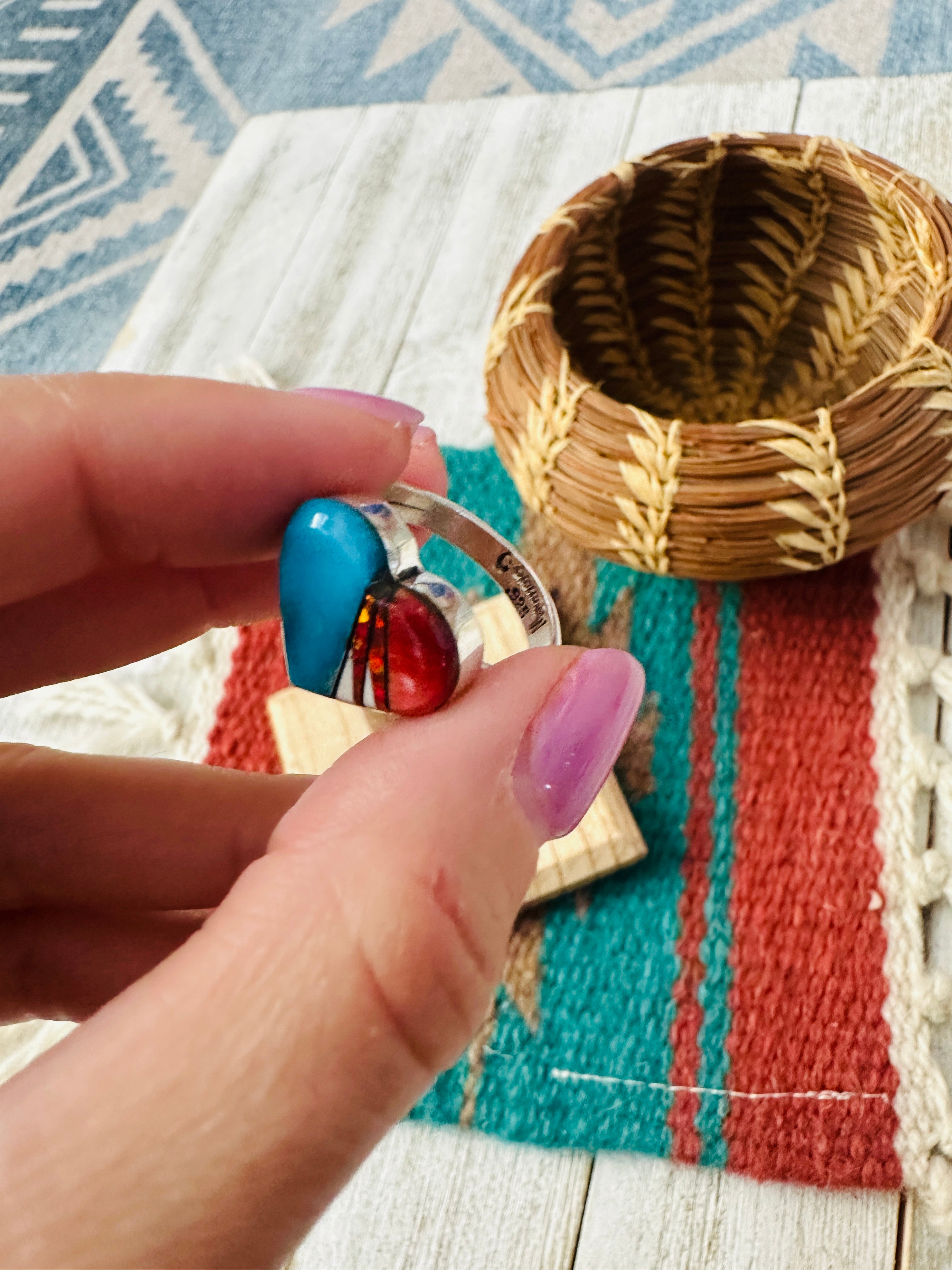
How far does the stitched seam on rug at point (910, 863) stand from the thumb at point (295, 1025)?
8.5 inches

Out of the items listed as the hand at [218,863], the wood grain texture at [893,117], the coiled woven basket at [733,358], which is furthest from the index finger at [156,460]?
the wood grain texture at [893,117]

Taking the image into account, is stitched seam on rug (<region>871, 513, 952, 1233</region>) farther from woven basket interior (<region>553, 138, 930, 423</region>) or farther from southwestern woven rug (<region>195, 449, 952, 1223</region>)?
woven basket interior (<region>553, 138, 930, 423</region>)

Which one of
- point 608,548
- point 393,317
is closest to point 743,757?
point 608,548

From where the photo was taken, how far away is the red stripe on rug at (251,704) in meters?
0.53

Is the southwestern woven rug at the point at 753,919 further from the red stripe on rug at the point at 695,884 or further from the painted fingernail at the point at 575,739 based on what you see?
the painted fingernail at the point at 575,739

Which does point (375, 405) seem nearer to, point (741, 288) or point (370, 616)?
point (370, 616)

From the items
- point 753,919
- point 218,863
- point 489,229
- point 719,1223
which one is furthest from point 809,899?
point 489,229

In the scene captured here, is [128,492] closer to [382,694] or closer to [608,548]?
[382,694]

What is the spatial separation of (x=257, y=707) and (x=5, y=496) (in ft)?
0.87

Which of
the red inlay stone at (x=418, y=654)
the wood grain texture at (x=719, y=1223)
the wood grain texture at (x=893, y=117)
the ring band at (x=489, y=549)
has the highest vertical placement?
the red inlay stone at (x=418, y=654)

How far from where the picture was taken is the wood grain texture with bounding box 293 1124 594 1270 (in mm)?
414

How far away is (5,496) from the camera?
0.29 m

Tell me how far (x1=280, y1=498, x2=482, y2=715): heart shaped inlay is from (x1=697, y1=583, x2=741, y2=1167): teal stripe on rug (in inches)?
8.7

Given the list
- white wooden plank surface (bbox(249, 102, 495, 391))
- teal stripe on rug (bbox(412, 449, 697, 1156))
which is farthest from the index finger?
white wooden plank surface (bbox(249, 102, 495, 391))
